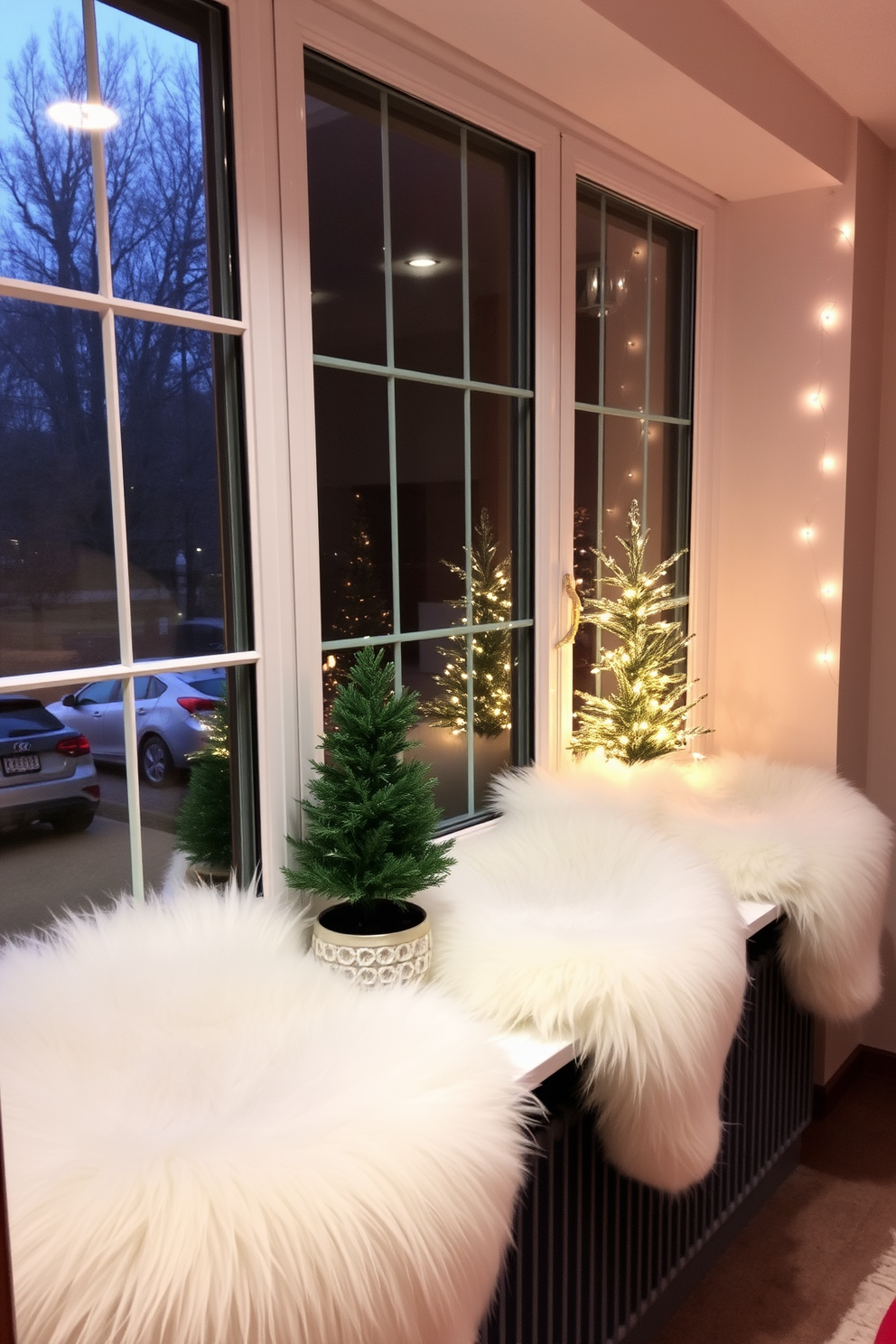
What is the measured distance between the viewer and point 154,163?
137 centimetres

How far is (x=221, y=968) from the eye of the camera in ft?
4.41

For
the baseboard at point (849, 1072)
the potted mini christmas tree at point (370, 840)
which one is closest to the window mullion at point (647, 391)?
the potted mini christmas tree at point (370, 840)

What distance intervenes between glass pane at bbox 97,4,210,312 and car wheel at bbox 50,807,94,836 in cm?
70

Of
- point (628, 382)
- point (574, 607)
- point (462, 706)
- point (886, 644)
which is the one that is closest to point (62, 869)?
point (462, 706)

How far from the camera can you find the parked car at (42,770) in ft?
4.15

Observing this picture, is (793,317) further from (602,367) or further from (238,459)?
(238,459)

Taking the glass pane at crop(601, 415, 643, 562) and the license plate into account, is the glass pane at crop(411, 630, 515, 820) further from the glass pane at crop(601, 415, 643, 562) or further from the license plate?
the license plate

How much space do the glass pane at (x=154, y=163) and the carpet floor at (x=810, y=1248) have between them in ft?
6.98

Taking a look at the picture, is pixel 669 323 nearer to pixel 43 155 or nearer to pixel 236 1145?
pixel 43 155

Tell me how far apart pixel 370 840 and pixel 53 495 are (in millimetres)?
633

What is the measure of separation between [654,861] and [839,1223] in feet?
3.79

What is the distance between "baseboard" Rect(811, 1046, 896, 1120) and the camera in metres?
2.71

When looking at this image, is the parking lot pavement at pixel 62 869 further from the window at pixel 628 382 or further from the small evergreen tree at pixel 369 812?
the window at pixel 628 382

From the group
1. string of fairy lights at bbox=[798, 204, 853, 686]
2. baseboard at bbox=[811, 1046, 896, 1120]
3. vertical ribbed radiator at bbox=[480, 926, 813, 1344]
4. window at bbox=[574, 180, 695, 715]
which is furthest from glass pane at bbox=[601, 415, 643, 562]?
baseboard at bbox=[811, 1046, 896, 1120]
